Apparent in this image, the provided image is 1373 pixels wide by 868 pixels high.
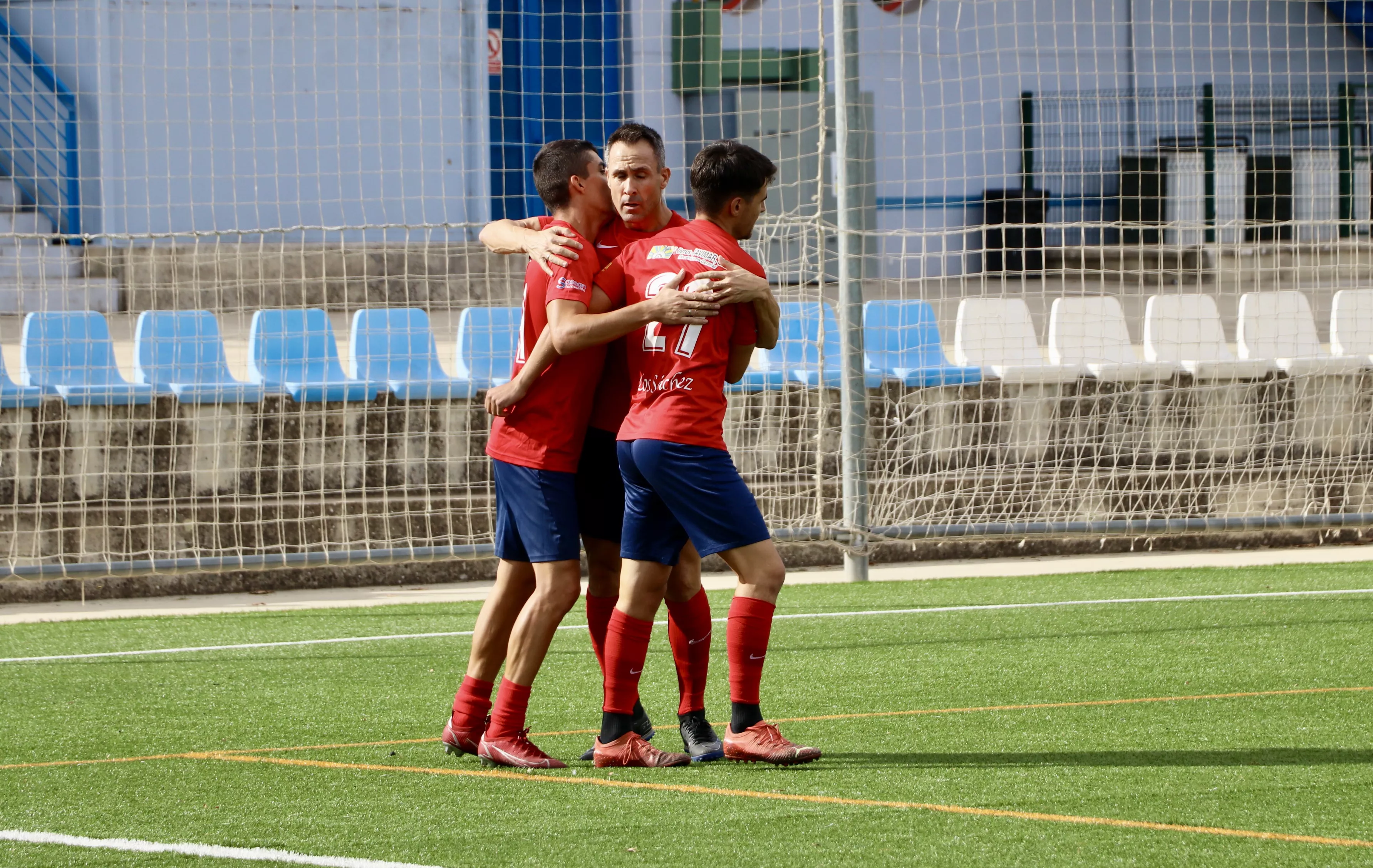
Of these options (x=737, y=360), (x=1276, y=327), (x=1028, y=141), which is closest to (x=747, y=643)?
(x=737, y=360)

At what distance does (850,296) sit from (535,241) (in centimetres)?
428

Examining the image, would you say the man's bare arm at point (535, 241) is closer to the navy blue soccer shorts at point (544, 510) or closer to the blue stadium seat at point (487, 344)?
the navy blue soccer shorts at point (544, 510)

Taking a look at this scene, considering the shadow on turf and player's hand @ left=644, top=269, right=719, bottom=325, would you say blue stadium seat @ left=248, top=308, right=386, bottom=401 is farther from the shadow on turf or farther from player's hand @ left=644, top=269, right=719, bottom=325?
the shadow on turf

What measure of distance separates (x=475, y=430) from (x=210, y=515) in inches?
62.4

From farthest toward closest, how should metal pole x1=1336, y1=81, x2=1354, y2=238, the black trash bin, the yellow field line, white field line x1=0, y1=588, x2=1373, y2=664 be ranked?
metal pole x1=1336, y1=81, x2=1354, y2=238 < the black trash bin < white field line x1=0, y1=588, x2=1373, y2=664 < the yellow field line

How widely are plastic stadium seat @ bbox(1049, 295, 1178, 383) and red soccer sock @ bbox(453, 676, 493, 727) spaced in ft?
21.9

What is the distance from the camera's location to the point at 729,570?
884cm

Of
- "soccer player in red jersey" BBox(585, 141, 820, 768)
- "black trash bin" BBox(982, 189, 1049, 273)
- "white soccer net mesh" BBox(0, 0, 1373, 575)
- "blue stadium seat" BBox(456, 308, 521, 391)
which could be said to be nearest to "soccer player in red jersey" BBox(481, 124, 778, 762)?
"soccer player in red jersey" BBox(585, 141, 820, 768)

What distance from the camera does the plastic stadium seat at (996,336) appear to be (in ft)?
33.2

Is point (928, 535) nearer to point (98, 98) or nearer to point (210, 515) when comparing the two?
point (210, 515)

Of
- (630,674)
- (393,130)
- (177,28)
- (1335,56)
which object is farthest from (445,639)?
(1335,56)

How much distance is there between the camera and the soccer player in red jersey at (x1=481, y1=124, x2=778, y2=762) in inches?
162

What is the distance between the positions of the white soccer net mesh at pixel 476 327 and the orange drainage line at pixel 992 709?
3.56 meters

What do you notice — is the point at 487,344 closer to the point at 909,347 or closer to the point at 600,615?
the point at 909,347
